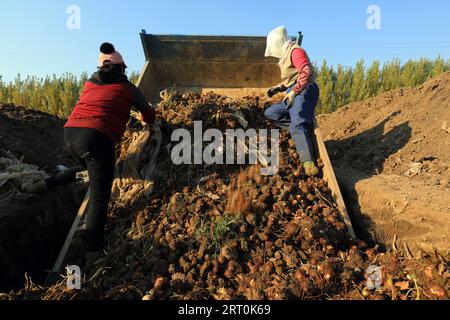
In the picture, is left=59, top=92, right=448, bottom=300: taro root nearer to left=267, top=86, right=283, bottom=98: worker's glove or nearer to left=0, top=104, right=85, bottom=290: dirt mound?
left=0, top=104, right=85, bottom=290: dirt mound

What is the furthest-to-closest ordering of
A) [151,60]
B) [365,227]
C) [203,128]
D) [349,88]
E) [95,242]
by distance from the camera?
[349,88]
[151,60]
[203,128]
[365,227]
[95,242]

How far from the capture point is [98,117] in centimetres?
319

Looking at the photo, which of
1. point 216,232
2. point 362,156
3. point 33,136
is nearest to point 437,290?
point 216,232

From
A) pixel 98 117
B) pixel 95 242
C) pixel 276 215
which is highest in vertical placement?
Answer: pixel 98 117

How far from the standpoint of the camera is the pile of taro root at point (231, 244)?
2.53m

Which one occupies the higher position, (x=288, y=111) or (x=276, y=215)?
(x=288, y=111)

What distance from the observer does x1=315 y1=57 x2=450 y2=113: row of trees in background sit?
14.1 m

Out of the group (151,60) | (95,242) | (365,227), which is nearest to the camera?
(95,242)

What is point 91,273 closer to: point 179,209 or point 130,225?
point 130,225

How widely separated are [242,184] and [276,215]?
0.49m

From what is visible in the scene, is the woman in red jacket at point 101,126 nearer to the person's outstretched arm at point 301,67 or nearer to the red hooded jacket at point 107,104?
the red hooded jacket at point 107,104

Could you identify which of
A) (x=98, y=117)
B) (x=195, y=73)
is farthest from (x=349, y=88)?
(x=98, y=117)

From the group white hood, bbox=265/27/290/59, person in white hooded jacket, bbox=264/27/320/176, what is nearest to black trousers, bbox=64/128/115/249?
person in white hooded jacket, bbox=264/27/320/176

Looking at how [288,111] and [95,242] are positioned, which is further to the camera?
[288,111]
